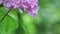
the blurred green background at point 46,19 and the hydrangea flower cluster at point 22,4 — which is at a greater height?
the hydrangea flower cluster at point 22,4

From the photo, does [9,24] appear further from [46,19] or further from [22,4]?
[46,19]

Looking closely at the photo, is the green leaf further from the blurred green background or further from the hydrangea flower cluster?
the blurred green background

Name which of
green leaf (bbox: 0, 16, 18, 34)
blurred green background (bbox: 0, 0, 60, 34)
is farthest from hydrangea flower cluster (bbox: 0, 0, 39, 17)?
blurred green background (bbox: 0, 0, 60, 34)

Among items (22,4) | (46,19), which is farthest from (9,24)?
(46,19)

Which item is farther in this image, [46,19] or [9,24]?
[46,19]

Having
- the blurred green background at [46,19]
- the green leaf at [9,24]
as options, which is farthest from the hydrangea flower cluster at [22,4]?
the blurred green background at [46,19]

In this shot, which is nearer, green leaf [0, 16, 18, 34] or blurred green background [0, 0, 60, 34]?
green leaf [0, 16, 18, 34]

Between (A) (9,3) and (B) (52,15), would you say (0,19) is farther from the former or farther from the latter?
(B) (52,15)

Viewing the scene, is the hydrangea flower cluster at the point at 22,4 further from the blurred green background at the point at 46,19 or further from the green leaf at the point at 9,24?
the blurred green background at the point at 46,19

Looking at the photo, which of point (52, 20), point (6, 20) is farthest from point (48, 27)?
point (6, 20)

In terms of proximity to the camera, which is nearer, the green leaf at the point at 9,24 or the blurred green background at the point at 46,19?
the green leaf at the point at 9,24

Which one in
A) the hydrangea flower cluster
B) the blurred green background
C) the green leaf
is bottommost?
the blurred green background

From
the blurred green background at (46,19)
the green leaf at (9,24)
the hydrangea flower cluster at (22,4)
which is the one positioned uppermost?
the hydrangea flower cluster at (22,4)
